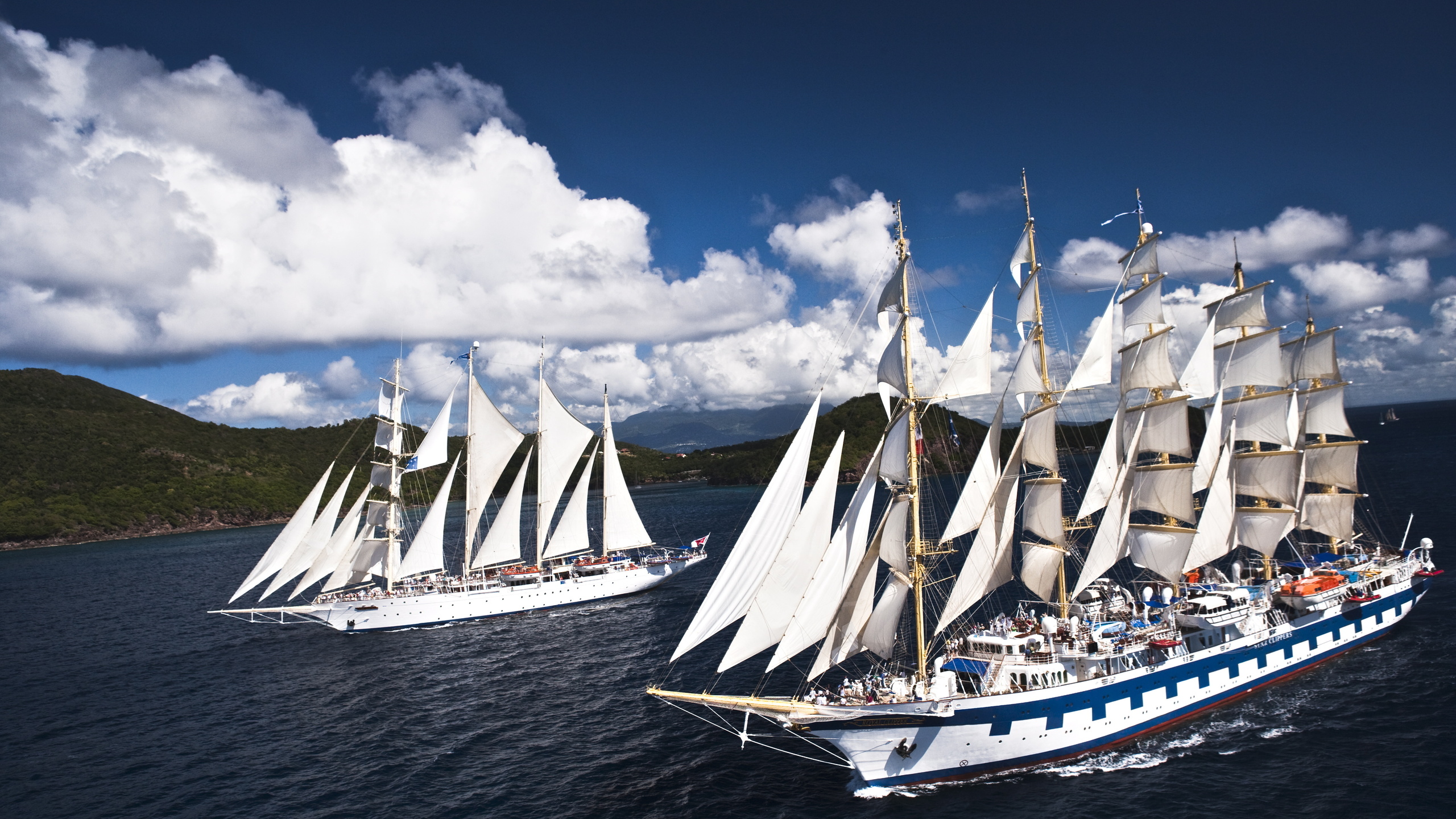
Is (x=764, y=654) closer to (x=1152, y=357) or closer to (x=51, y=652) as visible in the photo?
(x=1152, y=357)

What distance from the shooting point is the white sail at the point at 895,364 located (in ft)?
89.2

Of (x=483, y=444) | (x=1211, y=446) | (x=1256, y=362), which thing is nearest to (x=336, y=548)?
(x=483, y=444)

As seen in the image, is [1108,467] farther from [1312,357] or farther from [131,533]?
[131,533]

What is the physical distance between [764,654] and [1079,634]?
1854 cm

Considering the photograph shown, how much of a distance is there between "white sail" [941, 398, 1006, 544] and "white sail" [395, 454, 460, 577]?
40.0 meters

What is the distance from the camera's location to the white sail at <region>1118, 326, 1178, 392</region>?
36250 millimetres

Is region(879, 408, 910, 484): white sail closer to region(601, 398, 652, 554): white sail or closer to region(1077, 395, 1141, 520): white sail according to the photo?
region(1077, 395, 1141, 520): white sail

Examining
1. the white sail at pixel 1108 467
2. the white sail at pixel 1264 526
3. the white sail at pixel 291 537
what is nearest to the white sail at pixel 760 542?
the white sail at pixel 1108 467

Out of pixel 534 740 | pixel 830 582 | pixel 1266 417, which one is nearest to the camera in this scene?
pixel 830 582

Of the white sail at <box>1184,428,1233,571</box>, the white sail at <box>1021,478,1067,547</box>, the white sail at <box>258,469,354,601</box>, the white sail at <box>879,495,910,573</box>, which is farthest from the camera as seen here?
the white sail at <box>258,469,354,601</box>

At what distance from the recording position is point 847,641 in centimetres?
2834

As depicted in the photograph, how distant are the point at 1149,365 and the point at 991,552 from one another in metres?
14.7

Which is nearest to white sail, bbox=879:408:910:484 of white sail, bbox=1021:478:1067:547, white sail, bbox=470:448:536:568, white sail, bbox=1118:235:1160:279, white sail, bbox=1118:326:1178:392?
white sail, bbox=1021:478:1067:547

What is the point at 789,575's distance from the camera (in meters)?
25.8
